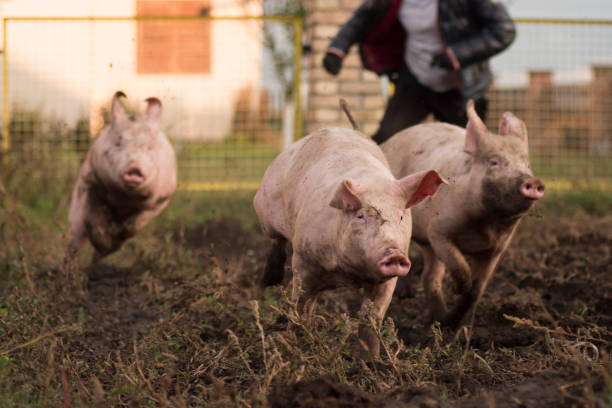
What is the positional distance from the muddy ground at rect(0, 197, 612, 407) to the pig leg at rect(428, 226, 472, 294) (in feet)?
0.91

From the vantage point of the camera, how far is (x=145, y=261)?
Result: 19.5ft

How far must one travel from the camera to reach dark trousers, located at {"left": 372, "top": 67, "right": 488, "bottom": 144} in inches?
246

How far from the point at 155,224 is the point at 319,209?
4551 millimetres

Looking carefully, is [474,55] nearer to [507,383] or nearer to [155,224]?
[507,383]

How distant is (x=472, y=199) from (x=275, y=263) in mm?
1184

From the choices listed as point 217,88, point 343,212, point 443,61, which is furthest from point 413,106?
point 217,88

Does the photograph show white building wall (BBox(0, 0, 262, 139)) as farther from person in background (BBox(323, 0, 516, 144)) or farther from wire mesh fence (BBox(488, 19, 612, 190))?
person in background (BBox(323, 0, 516, 144))

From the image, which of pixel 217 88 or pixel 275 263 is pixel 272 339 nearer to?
pixel 275 263

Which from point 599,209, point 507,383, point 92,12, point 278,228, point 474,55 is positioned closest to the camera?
point 507,383

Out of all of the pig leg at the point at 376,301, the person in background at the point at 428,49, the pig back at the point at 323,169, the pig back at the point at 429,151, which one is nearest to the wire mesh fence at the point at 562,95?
Result: the person in background at the point at 428,49

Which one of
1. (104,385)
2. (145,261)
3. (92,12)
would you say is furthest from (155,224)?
(92,12)

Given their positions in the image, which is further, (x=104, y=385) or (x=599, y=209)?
(x=599, y=209)

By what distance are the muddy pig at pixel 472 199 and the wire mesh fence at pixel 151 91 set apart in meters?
5.13

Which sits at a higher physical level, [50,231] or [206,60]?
[206,60]
